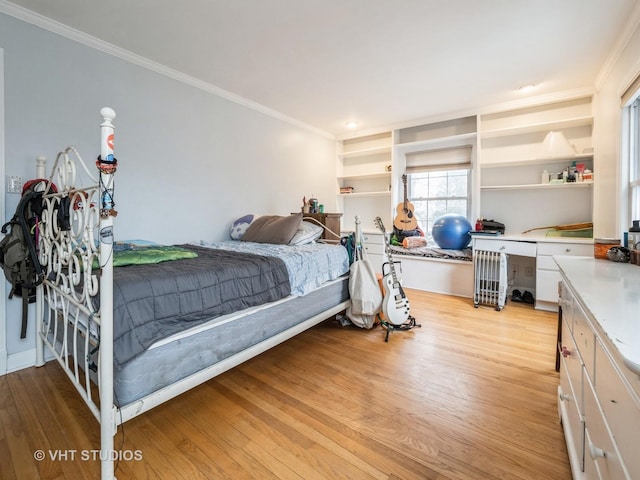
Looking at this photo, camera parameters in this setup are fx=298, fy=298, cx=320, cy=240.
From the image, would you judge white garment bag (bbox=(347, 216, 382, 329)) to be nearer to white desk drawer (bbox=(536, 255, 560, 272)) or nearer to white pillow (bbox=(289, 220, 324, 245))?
white pillow (bbox=(289, 220, 324, 245))

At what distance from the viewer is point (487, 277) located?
3.46 metres

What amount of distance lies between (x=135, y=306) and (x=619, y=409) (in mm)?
1560

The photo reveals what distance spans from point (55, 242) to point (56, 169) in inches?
17.1

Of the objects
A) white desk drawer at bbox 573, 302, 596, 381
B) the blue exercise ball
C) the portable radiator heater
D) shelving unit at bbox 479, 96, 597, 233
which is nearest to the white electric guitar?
the portable radiator heater

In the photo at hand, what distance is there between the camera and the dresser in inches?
23.3

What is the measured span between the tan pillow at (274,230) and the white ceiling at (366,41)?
1420mm

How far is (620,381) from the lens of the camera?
2.13ft

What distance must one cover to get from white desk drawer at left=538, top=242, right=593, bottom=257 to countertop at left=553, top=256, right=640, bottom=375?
1.65 meters

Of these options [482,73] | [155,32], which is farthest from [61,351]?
[482,73]

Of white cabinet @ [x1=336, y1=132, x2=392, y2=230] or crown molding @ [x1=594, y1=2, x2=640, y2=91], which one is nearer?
crown molding @ [x1=594, y1=2, x2=640, y2=91]

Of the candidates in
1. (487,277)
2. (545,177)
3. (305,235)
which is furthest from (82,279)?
(545,177)

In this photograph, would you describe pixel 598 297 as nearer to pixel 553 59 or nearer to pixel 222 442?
pixel 222 442

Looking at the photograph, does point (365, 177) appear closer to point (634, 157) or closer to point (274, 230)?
point (274, 230)

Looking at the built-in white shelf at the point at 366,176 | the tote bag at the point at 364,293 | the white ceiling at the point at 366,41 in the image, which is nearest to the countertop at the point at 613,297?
the tote bag at the point at 364,293
